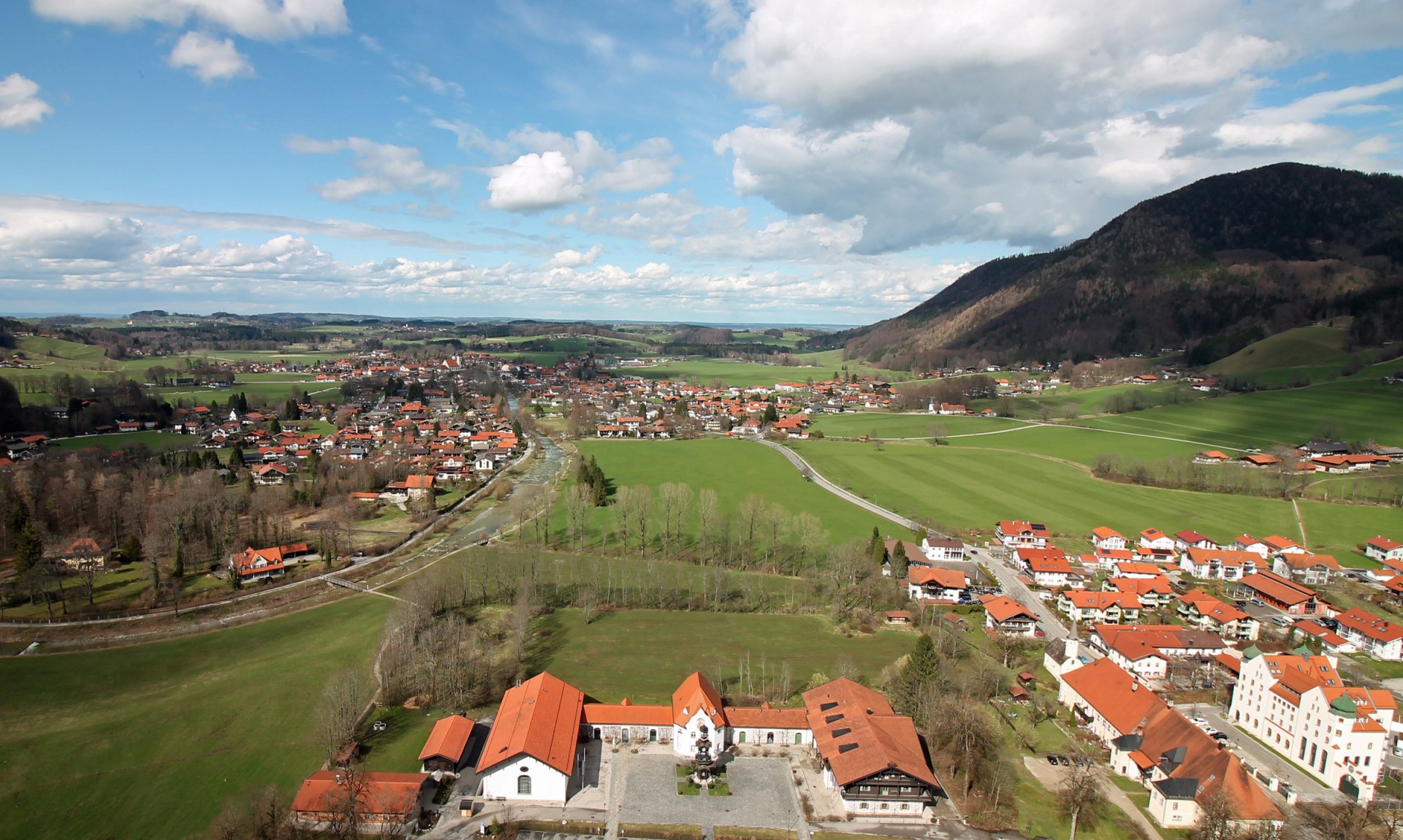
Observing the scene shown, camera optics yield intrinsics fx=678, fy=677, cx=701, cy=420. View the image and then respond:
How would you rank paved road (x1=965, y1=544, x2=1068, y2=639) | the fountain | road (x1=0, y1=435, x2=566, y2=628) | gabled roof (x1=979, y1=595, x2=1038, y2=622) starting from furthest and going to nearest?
paved road (x1=965, y1=544, x2=1068, y2=639)
gabled roof (x1=979, y1=595, x2=1038, y2=622)
road (x1=0, y1=435, x2=566, y2=628)
the fountain

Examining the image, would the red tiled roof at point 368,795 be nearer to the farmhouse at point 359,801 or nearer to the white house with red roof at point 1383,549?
the farmhouse at point 359,801

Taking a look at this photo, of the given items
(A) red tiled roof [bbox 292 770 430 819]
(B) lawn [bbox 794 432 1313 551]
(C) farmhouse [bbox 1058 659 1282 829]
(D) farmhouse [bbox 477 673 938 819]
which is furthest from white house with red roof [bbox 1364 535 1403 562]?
(A) red tiled roof [bbox 292 770 430 819]

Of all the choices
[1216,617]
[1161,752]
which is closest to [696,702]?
[1161,752]

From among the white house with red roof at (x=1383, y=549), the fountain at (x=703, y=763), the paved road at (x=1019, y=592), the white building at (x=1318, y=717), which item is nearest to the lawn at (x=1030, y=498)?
the white house with red roof at (x=1383, y=549)

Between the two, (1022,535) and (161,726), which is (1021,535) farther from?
(161,726)

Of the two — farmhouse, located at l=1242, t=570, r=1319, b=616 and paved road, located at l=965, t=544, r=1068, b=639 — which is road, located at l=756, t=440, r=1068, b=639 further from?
farmhouse, located at l=1242, t=570, r=1319, b=616

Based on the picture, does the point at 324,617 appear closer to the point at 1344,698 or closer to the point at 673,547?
the point at 673,547
